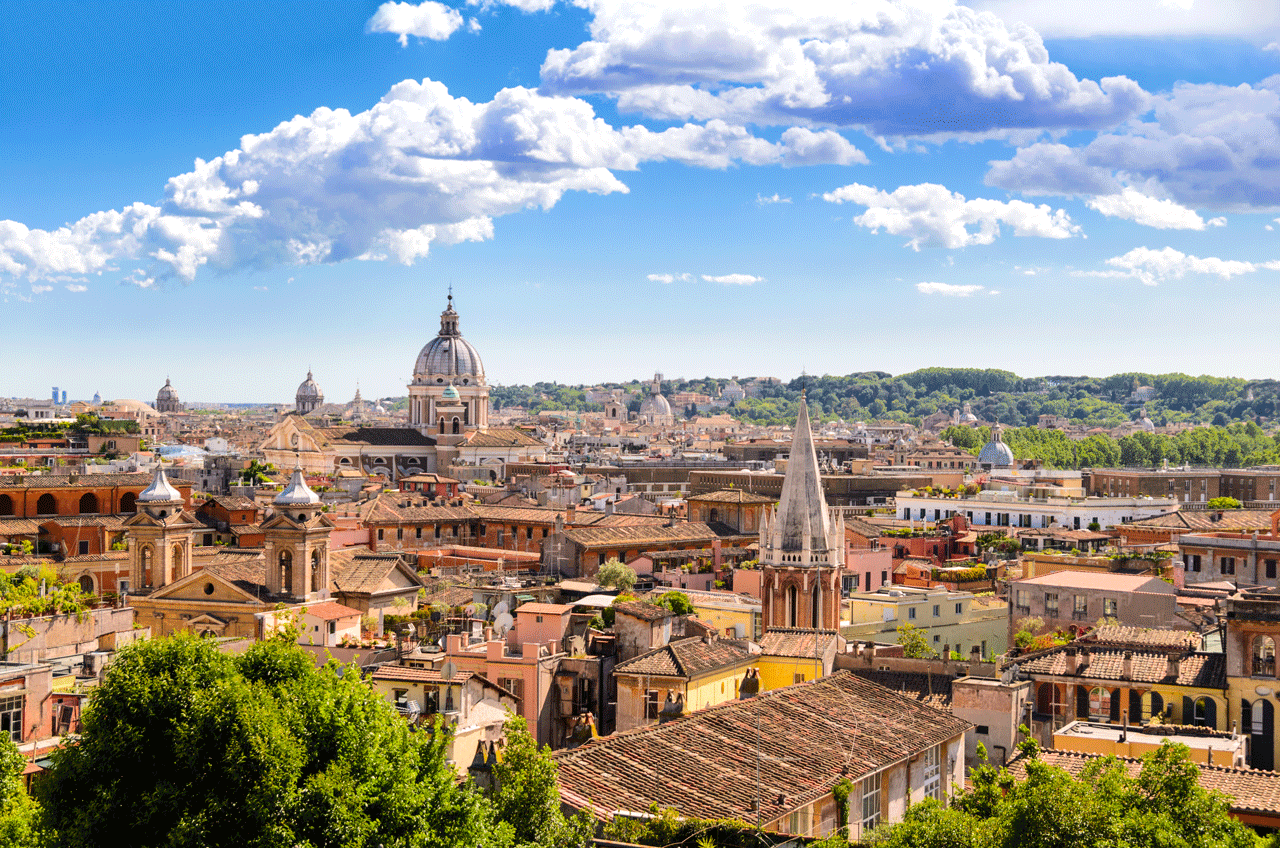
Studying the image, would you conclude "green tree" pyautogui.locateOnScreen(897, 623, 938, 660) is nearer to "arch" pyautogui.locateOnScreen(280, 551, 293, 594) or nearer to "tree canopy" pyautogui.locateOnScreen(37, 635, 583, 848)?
"arch" pyautogui.locateOnScreen(280, 551, 293, 594)

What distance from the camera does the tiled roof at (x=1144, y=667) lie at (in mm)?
24812

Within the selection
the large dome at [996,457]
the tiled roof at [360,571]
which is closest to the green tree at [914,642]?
the tiled roof at [360,571]

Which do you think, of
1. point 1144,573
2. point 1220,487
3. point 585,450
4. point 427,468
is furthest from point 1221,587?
point 585,450

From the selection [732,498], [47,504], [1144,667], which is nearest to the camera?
[1144,667]

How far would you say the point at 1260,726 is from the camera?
79.0 ft

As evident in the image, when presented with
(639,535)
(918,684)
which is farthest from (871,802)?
(639,535)

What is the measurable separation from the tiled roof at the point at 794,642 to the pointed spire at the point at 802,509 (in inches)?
380

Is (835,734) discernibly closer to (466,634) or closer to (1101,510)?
(466,634)

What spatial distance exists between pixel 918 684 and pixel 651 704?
15.3 feet

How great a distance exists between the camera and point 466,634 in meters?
27.1

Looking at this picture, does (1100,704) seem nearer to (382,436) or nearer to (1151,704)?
(1151,704)

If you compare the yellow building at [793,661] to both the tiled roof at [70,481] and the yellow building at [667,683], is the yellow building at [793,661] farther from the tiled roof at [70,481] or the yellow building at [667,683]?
the tiled roof at [70,481]

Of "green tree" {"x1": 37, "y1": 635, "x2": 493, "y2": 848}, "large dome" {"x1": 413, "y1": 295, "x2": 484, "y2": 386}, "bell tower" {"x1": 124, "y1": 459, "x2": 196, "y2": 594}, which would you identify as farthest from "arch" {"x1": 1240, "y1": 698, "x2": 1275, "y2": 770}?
"large dome" {"x1": 413, "y1": 295, "x2": 484, "y2": 386}

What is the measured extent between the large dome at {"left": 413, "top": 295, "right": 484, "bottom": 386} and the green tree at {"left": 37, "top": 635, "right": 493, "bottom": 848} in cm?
11211
